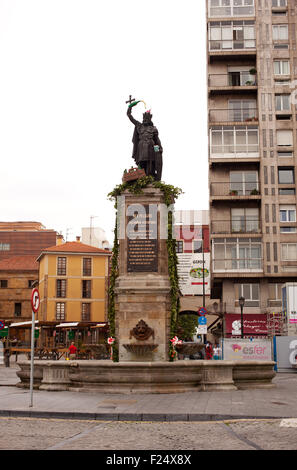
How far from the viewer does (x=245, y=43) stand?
163 ft

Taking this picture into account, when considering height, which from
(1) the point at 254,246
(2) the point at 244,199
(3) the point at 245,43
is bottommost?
(1) the point at 254,246

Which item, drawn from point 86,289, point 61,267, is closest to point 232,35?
point 61,267

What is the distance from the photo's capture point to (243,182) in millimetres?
48094

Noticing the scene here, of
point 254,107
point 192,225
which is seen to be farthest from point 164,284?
point 192,225

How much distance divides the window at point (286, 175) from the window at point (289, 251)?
17.0 feet

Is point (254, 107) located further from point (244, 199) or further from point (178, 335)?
point (178, 335)

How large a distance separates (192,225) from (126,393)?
242 ft

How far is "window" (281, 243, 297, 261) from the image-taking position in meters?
46.2

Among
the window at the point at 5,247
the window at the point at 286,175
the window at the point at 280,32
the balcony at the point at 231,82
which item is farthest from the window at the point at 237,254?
the window at the point at 5,247

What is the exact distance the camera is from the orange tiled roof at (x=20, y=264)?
7825cm

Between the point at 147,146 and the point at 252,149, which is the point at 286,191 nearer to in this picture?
the point at 252,149

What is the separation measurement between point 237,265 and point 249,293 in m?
2.48

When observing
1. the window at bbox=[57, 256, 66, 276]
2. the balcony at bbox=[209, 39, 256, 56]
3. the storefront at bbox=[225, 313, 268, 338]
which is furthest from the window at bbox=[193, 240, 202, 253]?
the balcony at bbox=[209, 39, 256, 56]
